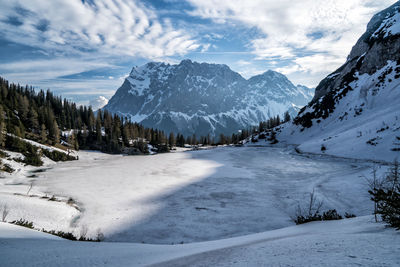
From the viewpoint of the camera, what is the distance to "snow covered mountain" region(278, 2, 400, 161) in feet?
99.9

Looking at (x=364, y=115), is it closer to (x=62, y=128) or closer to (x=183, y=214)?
(x=183, y=214)

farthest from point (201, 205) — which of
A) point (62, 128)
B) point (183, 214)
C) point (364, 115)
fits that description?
point (62, 128)

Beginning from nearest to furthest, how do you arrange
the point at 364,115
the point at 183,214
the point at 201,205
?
1. the point at 183,214
2. the point at 201,205
3. the point at 364,115

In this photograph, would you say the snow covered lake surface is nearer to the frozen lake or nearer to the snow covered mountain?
the frozen lake

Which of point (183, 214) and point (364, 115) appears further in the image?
point (364, 115)

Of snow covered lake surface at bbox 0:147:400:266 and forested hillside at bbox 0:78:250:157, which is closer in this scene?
snow covered lake surface at bbox 0:147:400:266

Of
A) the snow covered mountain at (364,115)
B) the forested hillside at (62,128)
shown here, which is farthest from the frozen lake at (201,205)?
the forested hillside at (62,128)

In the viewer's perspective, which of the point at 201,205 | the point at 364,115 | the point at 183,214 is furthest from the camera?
the point at 364,115

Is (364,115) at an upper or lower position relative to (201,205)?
upper

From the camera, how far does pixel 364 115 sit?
51.5m

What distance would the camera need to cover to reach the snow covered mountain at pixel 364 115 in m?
30.5

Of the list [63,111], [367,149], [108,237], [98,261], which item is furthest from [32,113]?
[367,149]

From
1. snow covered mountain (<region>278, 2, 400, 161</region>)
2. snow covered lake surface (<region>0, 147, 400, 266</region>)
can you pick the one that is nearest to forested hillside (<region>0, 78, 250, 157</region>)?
snow covered lake surface (<region>0, 147, 400, 266</region>)

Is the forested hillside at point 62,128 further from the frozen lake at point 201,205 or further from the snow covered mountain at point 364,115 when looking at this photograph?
the snow covered mountain at point 364,115
